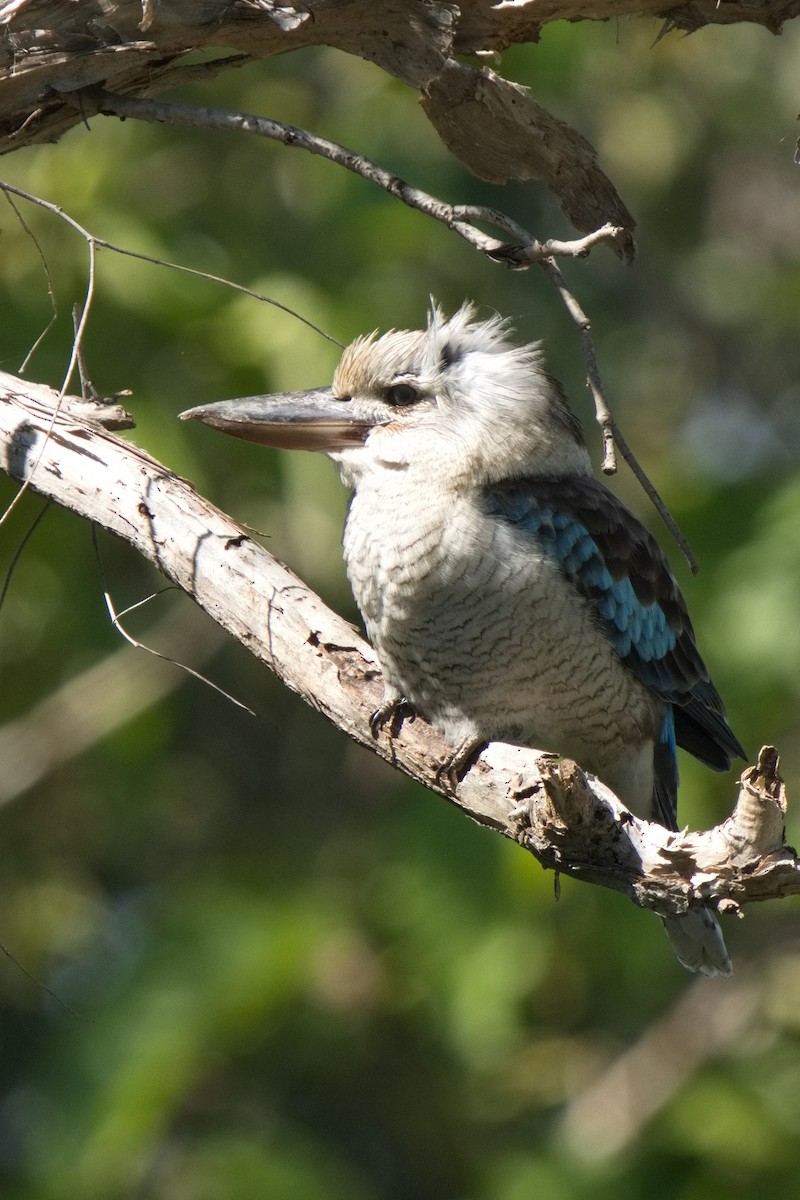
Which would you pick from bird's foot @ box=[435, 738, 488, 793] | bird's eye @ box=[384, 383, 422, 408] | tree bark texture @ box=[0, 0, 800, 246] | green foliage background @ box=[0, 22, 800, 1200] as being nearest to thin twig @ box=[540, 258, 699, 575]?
tree bark texture @ box=[0, 0, 800, 246]

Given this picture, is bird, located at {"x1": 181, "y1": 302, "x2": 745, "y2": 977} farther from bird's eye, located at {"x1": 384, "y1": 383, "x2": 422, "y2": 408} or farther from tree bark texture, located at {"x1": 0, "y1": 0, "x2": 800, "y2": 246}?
tree bark texture, located at {"x1": 0, "y1": 0, "x2": 800, "y2": 246}

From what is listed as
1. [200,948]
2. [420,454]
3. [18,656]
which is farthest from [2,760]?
[420,454]

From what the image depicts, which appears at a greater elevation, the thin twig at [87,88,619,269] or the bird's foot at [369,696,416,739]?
the thin twig at [87,88,619,269]

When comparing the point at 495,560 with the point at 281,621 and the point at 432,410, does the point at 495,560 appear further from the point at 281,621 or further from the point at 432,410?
the point at 281,621

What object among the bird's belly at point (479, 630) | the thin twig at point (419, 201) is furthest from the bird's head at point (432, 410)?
the thin twig at point (419, 201)

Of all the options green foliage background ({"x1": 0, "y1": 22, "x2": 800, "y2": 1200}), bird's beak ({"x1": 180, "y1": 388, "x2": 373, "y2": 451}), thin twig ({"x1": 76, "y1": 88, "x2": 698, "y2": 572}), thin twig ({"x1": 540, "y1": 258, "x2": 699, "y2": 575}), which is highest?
thin twig ({"x1": 76, "y1": 88, "x2": 698, "y2": 572})

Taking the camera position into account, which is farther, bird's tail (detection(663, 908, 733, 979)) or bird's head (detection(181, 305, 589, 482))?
bird's tail (detection(663, 908, 733, 979))

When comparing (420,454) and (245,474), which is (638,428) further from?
(420,454)

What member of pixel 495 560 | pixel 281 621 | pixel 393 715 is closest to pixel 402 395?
pixel 495 560

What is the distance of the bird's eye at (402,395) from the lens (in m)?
3.29

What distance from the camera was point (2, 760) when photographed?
16.3 ft

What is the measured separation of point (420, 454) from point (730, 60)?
4114 mm

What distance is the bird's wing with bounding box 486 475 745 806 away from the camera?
3.16m

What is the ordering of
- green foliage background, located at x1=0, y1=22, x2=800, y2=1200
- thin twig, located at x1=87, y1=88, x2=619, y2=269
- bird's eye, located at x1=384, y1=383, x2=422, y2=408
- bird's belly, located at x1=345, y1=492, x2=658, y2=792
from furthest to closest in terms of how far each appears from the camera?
green foliage background, located at x1=0, y1=22, x2=800, y2=1200, bird's eye, located at x1=384, y1=383, x2=422, y2=408, bird's belly, located at x1=345, y1=492, x2=658, y2=792, thin twig, located at x1=87, y1=88, x2=619, y2=269
